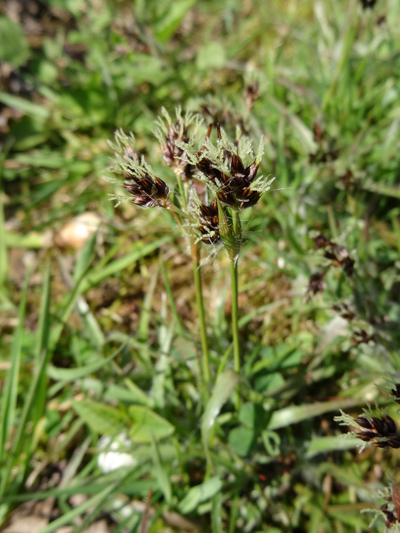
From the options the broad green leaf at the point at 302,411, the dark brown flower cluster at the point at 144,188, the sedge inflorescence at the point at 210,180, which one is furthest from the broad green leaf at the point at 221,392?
the dark brown flower cluster at the point at 144,188

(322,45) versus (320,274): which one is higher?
(322,45)

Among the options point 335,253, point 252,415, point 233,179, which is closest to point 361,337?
point 335,253

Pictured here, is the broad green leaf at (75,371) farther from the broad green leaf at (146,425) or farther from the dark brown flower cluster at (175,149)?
the dark brown flower cluster at (175,149)

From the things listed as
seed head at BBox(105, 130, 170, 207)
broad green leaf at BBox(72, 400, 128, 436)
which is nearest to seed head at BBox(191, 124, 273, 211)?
seed head at BBox(105, 130, 170, 207)

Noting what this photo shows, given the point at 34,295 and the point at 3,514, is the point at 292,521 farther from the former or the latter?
the point at 34,295

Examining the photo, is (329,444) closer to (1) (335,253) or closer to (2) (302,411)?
(2) (302,411)

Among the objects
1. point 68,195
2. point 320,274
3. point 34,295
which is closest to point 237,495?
point 320,274
